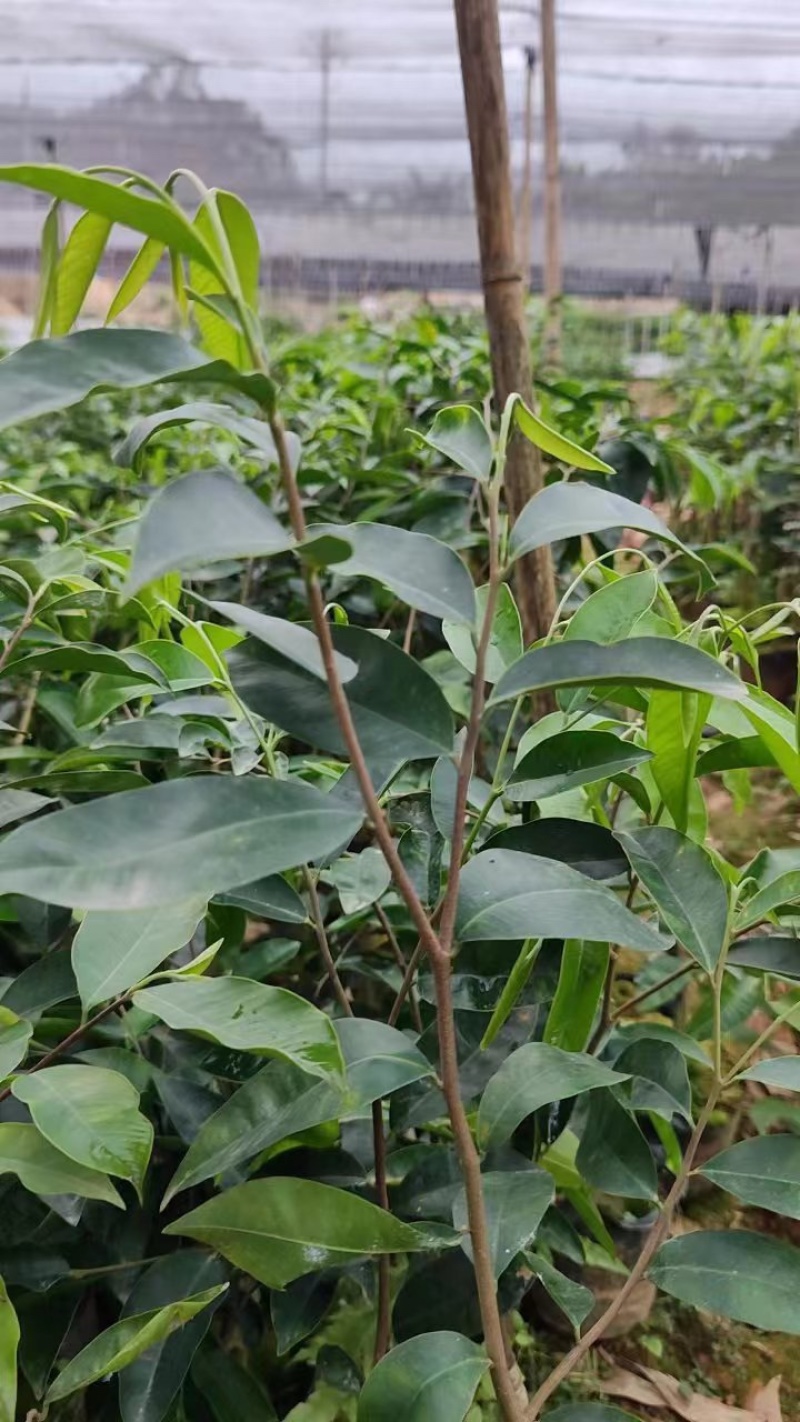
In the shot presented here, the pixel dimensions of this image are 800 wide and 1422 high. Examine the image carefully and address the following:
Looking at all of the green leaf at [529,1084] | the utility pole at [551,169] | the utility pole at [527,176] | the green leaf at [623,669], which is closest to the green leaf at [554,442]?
the green leaf at [623,669]

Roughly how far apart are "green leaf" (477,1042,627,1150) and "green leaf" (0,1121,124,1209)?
0.20 m

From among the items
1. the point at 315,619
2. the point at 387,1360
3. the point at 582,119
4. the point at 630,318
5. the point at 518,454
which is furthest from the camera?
the point at 630,318

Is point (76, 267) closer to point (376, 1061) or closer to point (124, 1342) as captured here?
point (376, 1061)

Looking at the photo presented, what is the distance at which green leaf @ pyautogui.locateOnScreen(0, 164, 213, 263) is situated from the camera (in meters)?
0.37

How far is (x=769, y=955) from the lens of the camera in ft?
1.99

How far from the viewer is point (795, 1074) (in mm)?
574

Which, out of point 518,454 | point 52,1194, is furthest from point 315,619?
point 518,454

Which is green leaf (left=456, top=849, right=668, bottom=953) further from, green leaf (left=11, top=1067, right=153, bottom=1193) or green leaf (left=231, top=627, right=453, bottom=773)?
green leaf (left=11, top=1067, right=153, bottom=1193)

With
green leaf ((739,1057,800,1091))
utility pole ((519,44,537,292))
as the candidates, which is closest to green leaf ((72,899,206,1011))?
green leaf ((739,1057,800,1091))

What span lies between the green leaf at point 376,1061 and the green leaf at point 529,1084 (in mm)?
49

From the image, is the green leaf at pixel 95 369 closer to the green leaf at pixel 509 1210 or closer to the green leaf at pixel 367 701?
the green leaf at pixel 367 701

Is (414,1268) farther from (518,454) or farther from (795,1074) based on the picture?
(518,454)

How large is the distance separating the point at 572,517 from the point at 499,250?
0.60 m

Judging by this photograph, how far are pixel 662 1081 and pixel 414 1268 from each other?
21cm
